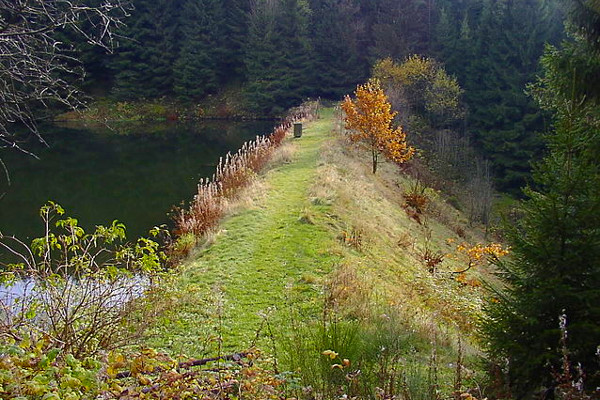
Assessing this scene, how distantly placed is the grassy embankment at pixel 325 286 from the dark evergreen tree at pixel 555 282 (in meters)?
0.48

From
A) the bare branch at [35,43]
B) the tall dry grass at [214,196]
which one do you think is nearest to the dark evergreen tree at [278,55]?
the tall dry grass at [214,196]

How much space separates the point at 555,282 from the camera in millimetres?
4176

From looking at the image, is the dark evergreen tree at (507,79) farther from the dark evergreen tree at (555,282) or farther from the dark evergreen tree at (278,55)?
the dark evergreen tree at (555,282)

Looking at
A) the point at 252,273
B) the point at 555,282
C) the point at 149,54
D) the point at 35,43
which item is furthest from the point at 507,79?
the point at 35,43

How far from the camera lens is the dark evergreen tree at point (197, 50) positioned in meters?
42.4

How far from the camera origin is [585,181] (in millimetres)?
4238

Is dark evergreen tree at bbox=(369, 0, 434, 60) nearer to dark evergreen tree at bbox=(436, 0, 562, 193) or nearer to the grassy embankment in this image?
dark evergreen tree at bbox=(436, 0, 562, 193)

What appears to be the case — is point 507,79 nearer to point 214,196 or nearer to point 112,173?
point 112,173

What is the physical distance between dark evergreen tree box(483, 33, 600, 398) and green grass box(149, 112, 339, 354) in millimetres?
2055

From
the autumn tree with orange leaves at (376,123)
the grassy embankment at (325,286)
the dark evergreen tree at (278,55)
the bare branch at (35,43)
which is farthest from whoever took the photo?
the dark evergreen tree at (278,55)

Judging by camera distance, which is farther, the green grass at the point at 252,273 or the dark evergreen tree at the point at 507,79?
the dark evergreen tree at the point at 507,79

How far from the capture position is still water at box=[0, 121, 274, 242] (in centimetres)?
1414

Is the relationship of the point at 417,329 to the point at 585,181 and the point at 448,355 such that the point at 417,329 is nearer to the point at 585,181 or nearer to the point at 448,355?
the point at 448,355

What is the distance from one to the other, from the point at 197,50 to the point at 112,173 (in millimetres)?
25167
